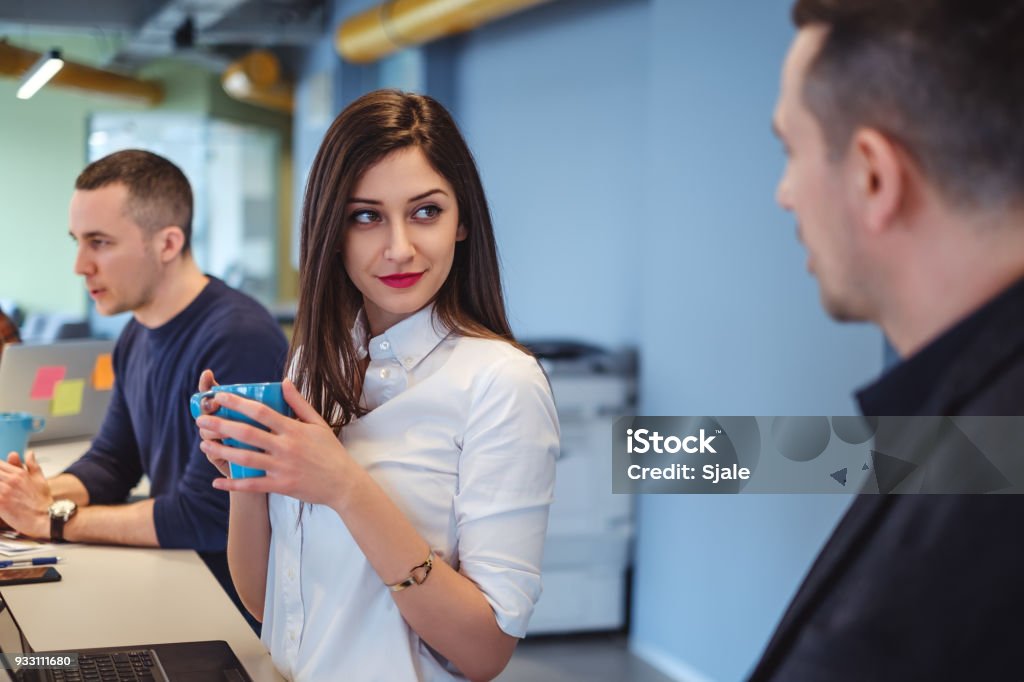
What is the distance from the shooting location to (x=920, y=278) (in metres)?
0.73

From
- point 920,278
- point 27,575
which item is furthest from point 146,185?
point 920,278

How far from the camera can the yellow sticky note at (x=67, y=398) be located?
2891 millimetres

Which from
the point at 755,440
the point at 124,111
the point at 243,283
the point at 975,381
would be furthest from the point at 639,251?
the point at 124,111

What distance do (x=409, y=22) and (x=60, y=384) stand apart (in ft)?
9.96

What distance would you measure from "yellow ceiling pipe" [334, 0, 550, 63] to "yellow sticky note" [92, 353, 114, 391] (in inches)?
91.7

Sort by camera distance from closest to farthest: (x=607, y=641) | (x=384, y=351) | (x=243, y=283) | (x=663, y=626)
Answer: (x=384, y=351) < (x=663, y=626) < (x=607, y=641) < (x=243, y=283)

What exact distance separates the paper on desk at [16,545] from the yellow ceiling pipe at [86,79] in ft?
19.4

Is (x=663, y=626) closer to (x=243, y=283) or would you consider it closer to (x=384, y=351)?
(x=384, y=351)

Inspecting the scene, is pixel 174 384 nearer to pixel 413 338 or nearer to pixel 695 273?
pixel 413 338

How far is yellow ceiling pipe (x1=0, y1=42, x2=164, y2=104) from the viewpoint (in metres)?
7.05

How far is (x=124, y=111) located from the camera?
10164 mm

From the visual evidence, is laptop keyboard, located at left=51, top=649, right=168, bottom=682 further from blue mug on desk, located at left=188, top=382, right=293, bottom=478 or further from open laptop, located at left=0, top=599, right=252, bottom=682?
blue mug on desk, located at left=188, top=382, right=293, bottom=478

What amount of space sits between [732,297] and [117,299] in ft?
6.31

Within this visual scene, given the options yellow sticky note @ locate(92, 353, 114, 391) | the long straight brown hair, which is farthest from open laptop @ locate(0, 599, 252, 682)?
yellow sticky note @ locate(92, 353, 114, 391)
